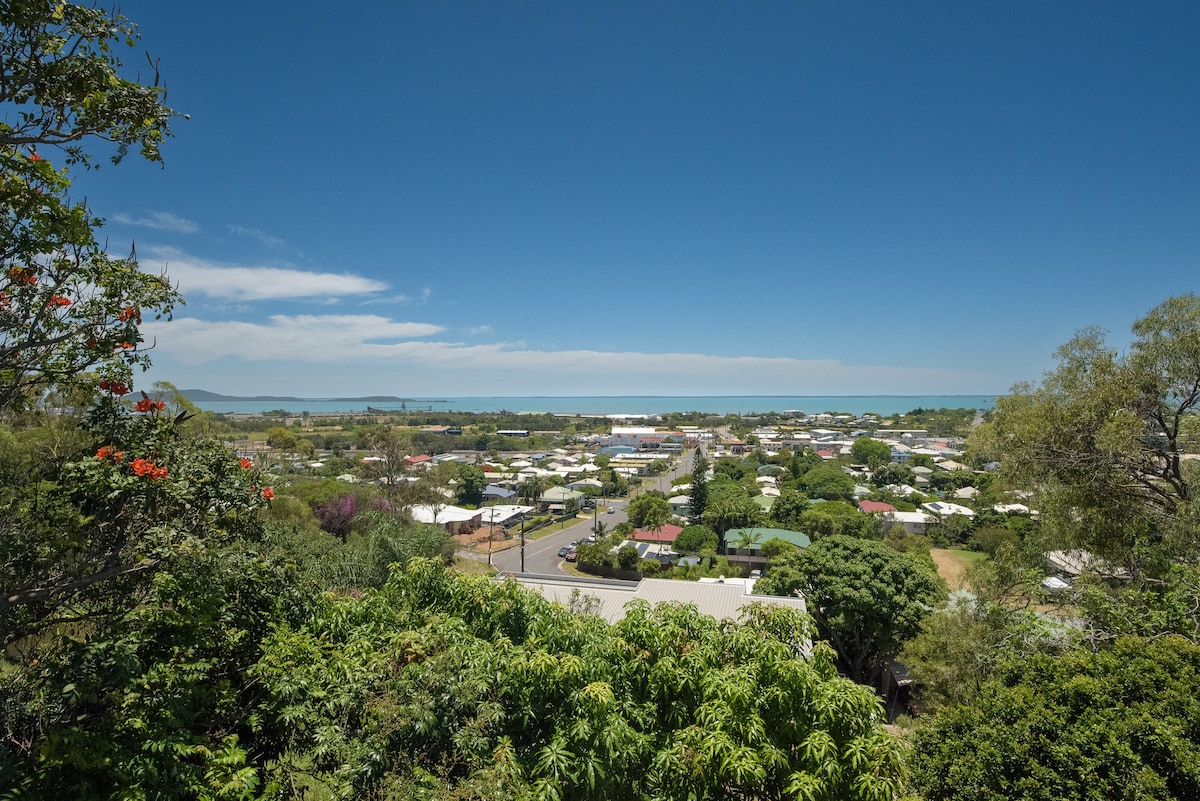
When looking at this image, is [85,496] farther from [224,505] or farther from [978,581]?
[978,581]

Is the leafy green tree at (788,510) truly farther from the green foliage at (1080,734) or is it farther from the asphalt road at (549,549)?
the green foliage at (1080,734)

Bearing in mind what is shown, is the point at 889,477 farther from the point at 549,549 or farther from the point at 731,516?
the point at 549,549

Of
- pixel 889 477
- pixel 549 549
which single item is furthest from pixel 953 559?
pixel 889 477

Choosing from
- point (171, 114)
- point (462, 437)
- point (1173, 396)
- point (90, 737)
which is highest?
point (171, 114)

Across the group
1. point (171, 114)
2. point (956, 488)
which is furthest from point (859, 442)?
point (171, 114)

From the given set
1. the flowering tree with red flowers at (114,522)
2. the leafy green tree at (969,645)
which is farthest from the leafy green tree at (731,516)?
the flowering tree with red flowers at (114,522)
